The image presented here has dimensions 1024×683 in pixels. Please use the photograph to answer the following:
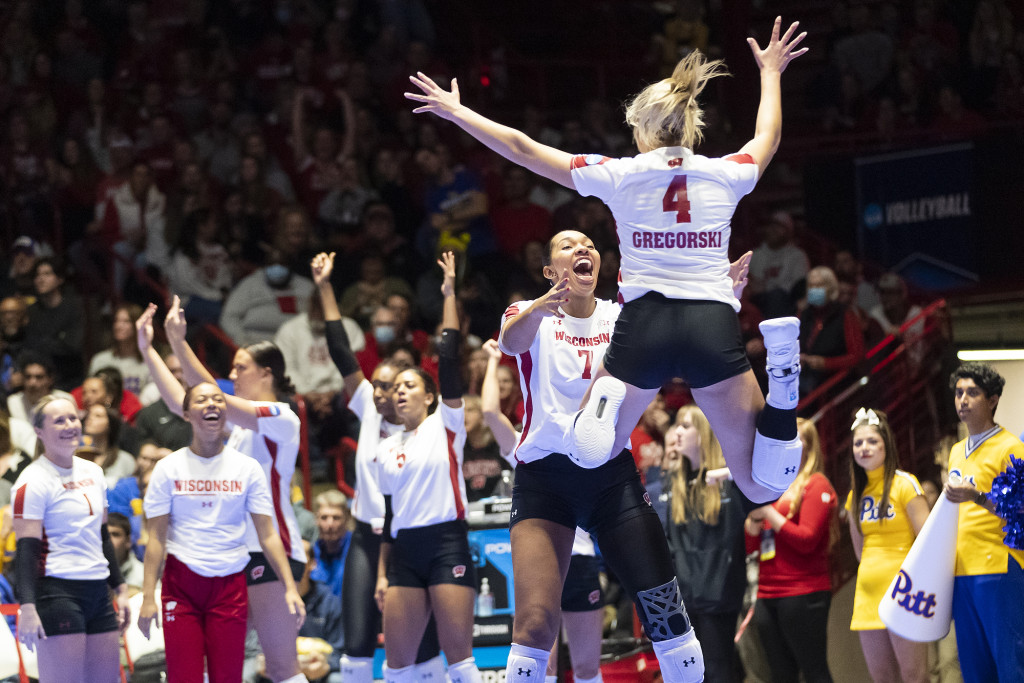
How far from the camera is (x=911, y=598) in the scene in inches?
247

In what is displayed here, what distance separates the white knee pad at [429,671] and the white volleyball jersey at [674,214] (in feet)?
9.79

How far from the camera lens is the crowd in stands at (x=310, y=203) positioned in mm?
10070

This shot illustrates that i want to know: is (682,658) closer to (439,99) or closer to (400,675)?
(400,675)

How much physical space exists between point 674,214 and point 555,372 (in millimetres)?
982

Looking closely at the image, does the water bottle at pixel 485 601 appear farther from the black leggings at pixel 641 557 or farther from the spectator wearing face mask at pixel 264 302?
the spectator wearing face mask at pixel 264 302

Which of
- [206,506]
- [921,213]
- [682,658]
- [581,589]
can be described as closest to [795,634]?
[581,589]

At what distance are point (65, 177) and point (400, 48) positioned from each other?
151 inches

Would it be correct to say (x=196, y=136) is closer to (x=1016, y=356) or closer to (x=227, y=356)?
(x=227, y=356)

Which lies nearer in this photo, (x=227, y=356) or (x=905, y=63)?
(x=227, y=356)

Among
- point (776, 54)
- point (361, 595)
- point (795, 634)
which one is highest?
point (776, 54)

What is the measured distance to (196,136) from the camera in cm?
1323

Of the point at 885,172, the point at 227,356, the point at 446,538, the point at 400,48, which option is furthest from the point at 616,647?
the point at 400,48

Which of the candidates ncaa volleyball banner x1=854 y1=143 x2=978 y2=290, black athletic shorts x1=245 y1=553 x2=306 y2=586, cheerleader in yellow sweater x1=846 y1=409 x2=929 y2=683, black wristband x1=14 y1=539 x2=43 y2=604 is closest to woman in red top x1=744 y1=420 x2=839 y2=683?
cheerleader in yellow sweater x1=846 y1=409 x2=929 y2=683

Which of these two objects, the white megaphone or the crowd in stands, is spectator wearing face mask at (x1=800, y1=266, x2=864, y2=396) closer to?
the crowd in stands
